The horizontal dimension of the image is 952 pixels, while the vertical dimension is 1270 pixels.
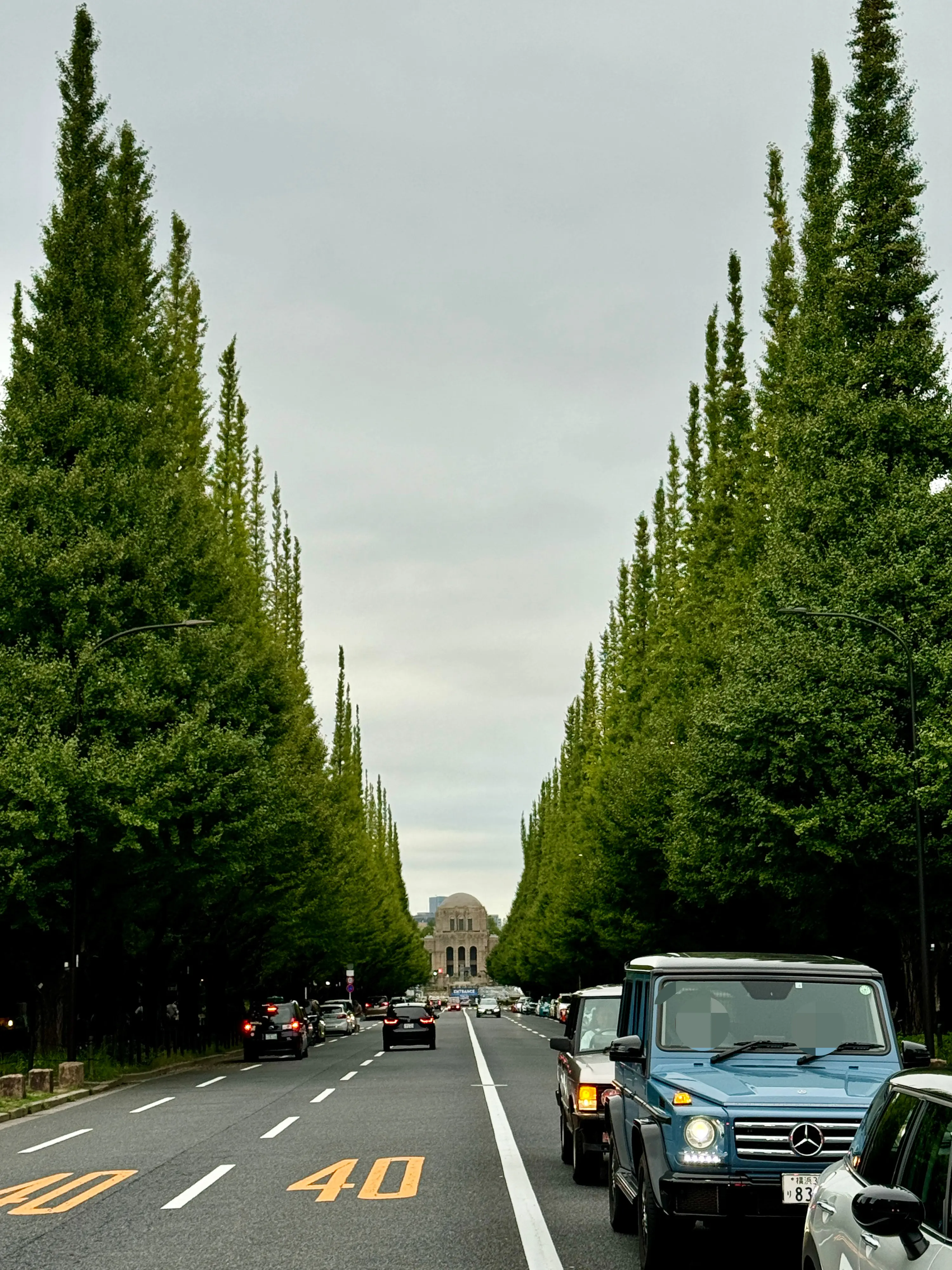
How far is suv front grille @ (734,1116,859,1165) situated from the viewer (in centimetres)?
781

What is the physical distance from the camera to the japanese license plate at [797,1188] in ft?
25.3

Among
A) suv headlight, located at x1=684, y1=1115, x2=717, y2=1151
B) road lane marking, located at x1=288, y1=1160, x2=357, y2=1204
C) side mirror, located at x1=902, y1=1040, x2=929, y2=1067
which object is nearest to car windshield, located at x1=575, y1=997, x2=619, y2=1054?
road lane marking, located at x1=288, y1=1160, x2=357, y2=1204

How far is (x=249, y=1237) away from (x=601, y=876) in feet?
142

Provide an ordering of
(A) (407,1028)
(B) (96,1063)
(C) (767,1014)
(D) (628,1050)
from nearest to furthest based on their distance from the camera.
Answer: (D) (628,1050) → (C) (767,1014) → (B) (96,1063) → (A) (407,1028)

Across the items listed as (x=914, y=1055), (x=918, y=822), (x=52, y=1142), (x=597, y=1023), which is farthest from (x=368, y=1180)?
(x=918, y=822)

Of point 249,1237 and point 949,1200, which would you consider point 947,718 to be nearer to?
point 249,1237

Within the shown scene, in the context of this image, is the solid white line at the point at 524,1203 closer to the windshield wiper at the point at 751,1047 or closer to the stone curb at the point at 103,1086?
the windshield wiper at the point at 751,1047

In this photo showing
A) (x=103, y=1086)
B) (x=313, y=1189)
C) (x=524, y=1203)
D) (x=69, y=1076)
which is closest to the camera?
(x=524, y=1203)

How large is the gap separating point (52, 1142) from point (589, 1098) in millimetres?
8532

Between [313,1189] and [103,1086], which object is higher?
[313,1189]

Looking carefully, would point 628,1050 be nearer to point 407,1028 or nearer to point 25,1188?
point 25,1188

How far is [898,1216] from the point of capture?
4496mm

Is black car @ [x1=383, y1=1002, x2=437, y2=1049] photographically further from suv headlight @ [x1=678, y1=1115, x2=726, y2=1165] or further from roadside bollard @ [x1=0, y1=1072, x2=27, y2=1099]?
suv headlight @ [x1=678, y1=1115, x2=726, y2=1165]

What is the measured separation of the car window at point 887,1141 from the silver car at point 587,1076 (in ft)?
18.9
